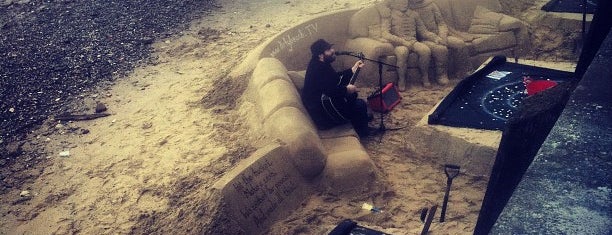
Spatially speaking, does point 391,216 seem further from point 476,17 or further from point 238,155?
point 476,17

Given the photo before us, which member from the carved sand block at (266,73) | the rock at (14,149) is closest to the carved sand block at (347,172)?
the carved sand block at (266,73)

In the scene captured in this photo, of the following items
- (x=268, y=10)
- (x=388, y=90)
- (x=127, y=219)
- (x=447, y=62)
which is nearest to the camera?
(x=127, y=219)

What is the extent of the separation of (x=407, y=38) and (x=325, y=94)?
9.87 feet

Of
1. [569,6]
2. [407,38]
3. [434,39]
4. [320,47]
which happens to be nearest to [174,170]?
[320,47]

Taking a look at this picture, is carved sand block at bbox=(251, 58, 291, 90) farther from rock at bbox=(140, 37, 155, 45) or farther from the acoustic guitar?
rock at bbox=(140, 37, 155, 45)

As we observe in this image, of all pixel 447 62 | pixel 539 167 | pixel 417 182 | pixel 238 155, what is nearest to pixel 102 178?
pixel 238 155

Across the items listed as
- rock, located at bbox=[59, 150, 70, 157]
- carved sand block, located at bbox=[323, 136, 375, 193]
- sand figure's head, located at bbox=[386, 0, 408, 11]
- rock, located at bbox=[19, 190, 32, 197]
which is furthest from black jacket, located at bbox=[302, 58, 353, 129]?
rock, located at bbox=[19, 190, 32, 197]

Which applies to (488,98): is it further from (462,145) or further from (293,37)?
(293,37)

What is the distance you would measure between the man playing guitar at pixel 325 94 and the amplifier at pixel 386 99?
3.58 feet

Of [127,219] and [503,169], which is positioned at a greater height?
[503,169]

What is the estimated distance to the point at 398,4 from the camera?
8.84m

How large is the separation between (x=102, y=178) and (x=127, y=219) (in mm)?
1061

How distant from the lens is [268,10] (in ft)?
38.8

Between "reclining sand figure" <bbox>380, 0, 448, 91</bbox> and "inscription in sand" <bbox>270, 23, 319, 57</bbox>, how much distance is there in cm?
134
